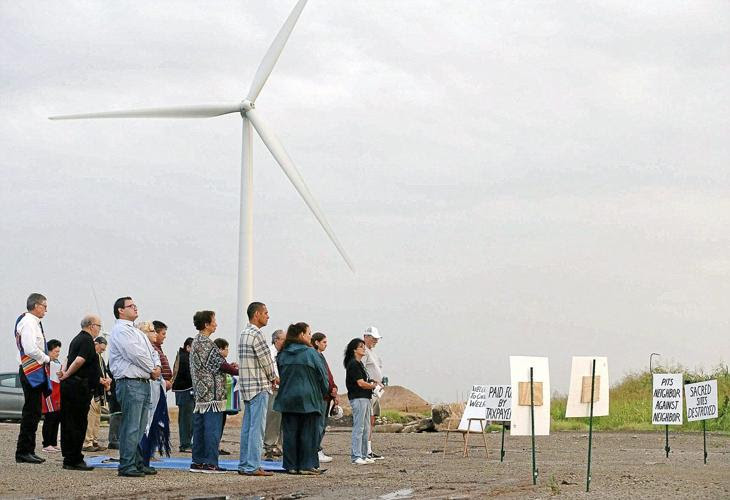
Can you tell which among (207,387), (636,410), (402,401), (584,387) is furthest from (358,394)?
(402,401)

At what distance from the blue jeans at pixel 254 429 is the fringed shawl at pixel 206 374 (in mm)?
411

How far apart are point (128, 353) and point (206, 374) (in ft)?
4.02

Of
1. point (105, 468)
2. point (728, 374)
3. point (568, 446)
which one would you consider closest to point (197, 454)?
point (105, 468)

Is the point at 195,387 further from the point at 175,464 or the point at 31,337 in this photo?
the point at 31,337

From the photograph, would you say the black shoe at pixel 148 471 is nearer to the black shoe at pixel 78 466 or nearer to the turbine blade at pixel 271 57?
the black shoe at pixel 78 466

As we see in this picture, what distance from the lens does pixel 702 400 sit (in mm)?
17328

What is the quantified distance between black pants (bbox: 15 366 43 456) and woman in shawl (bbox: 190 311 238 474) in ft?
7.46

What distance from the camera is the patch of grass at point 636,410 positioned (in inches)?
1058

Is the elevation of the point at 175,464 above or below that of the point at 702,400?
below

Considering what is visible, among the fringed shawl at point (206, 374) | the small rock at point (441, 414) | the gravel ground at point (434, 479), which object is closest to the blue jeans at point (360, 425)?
the gravel ground at point (434, 479)

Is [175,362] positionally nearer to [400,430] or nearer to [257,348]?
[257,348]

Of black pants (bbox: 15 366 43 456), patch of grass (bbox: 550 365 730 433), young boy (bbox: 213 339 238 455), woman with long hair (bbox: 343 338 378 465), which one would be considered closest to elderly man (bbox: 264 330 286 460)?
young boy (bbox: 213 339 238 455)

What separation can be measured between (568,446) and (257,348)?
9.08 metres

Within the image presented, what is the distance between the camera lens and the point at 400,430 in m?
27.1
